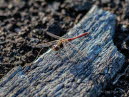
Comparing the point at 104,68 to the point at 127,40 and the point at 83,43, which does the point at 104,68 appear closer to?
the point at 83,43

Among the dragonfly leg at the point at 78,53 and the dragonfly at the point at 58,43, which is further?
the dragonfly at the point at 58,43

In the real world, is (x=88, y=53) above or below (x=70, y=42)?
below

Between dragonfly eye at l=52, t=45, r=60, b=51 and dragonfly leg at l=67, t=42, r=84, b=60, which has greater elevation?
dragonfly eye at l=52, t=45, r=60, b=51

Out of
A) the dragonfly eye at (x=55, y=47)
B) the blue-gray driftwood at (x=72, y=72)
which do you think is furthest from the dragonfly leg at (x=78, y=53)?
the dragonfly eye at (x=55, y=47)

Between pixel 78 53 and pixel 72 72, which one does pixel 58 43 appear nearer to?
pixel 78 53

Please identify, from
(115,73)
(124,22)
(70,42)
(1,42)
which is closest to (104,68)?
(115,73)

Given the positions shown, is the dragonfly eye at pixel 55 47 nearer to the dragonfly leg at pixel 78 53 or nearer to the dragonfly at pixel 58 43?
the dragonfly at pixel 58 43

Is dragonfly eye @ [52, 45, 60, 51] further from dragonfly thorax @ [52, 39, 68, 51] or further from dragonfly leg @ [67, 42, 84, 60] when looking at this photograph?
dragonfly leg @ [67, 42, 84, 60]

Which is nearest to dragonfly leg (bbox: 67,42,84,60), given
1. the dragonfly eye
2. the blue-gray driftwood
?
the blue-gray driftwood
